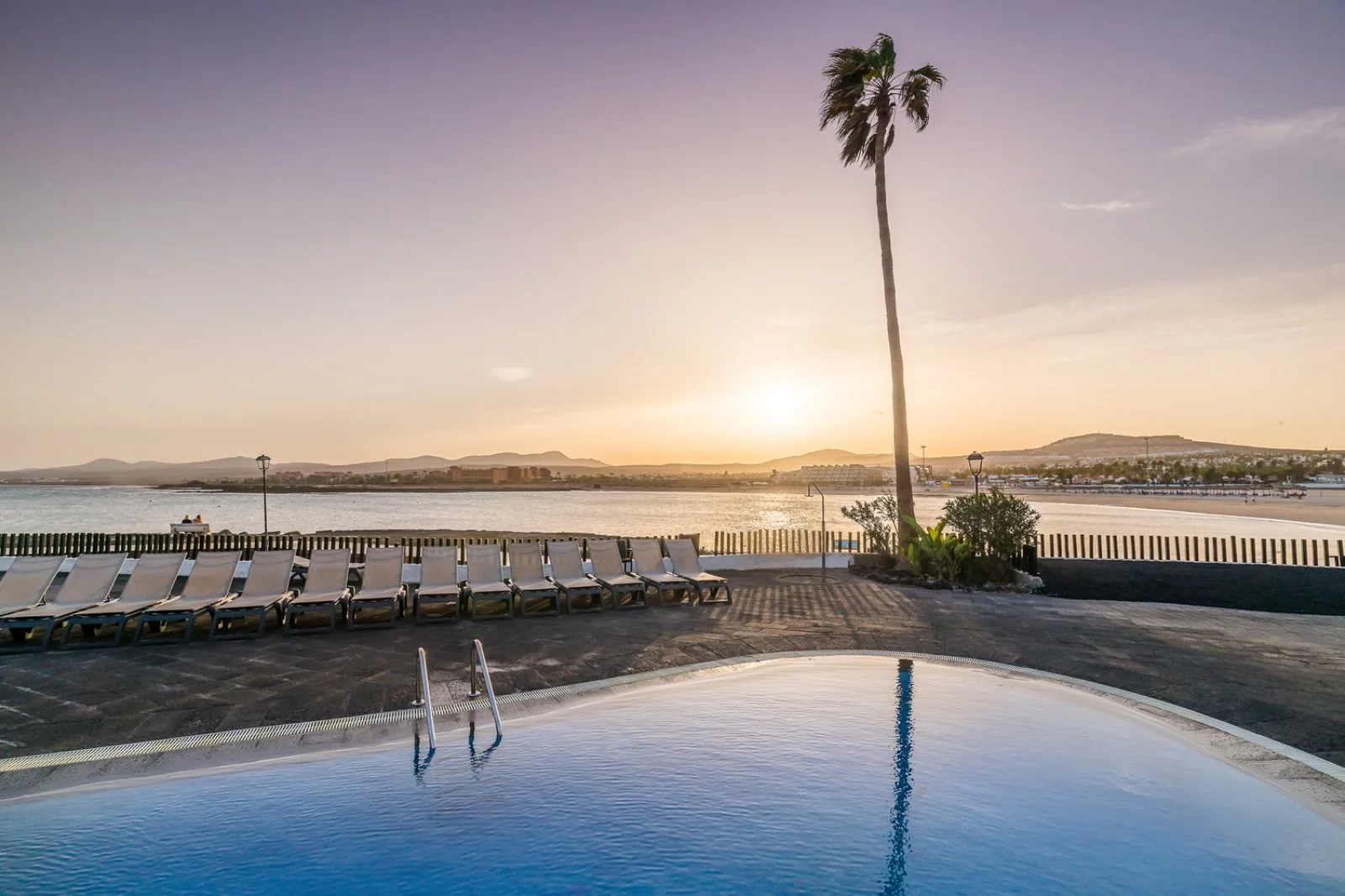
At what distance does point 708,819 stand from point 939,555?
9.49m

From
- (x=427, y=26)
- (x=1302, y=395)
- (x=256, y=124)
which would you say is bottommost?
(x=1302, y=395)

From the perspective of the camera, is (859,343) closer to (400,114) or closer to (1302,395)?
(400,114)

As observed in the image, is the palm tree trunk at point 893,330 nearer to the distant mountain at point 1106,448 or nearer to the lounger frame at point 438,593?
the lounger frame at point 438,593

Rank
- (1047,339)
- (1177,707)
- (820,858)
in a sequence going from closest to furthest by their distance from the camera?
1. (820,858)
2. (1177,707)
3. (1047,339)

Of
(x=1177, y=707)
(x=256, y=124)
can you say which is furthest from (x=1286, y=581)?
(x=256, y=124)

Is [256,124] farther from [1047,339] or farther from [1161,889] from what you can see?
[1047,339]

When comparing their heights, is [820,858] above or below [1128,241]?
below

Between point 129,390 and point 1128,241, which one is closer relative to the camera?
point 1128,241

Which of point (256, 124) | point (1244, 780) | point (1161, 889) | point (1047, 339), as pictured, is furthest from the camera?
point (1047, 339)

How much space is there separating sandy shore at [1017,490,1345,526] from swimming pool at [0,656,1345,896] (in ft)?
138

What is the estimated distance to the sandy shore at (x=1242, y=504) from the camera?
40.3 meters

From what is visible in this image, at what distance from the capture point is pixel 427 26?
11.6 metres

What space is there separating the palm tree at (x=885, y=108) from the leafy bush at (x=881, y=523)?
0.49m

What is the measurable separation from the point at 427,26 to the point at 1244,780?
14211mm
